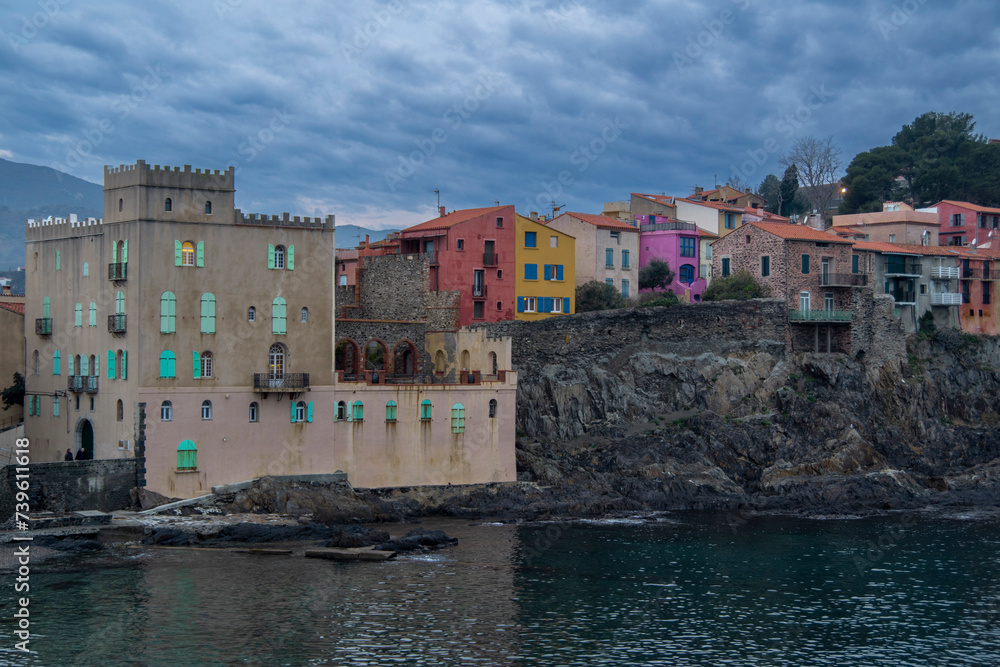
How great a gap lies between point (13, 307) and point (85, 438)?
9545 millimetres

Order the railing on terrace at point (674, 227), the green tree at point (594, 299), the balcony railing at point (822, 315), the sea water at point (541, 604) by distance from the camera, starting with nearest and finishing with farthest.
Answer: the sea water at point (541, 604), the balcony railing at point (822, 315), the green tree at point (594, 299), the railing on terrace at point (674, 227)

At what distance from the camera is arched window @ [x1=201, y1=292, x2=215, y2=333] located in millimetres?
45188

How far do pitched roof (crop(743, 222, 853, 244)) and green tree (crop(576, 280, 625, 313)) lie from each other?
359 inches

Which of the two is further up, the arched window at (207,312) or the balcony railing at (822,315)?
the balcony railing at (822,315)

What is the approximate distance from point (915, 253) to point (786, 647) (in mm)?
43497

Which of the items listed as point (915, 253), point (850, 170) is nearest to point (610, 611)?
point (915, 253)

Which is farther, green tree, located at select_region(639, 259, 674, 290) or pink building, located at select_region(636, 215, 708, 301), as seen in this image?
pink building, located at select_region(636, 215, 708, 301)

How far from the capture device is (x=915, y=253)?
2692 inches

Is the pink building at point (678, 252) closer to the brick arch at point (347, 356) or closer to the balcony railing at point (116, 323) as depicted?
the brick arch at point (347, 356)

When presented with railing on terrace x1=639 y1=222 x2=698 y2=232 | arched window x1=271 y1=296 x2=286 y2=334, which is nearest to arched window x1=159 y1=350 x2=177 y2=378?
arched window x1=271 y1=296 x2=286 y2=334

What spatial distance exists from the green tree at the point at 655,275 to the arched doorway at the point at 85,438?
116 ft

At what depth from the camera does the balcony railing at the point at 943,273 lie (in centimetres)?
6962

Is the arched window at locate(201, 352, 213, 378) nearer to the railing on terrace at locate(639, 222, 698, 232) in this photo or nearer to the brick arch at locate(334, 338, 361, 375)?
the brick arch at locate(334, 338, 361, 375)

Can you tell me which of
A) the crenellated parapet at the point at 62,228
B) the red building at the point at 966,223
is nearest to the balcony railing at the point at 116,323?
the crenellated parapet at the point at 62,228
